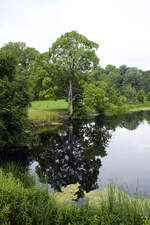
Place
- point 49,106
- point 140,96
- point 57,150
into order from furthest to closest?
point 140,96, point 49,106, point 57,150

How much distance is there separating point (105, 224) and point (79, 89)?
3059cm

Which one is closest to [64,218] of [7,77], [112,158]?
[112,158]

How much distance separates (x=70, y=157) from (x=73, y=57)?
882 inches

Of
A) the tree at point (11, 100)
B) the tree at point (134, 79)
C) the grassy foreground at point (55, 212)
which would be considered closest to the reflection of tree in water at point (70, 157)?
the tree at point (11, 100)

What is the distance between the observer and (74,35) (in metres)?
32.1

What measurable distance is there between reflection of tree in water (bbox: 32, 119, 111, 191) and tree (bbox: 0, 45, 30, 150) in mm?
2544

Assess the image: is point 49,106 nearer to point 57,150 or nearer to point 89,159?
point 57,150

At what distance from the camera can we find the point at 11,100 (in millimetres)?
14609

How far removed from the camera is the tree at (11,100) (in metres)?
14.1

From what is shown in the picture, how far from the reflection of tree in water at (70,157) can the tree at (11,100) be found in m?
2.54

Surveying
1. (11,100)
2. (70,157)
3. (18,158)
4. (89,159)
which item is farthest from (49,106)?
(89,159)

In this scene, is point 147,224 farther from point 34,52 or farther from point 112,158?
point 34,52

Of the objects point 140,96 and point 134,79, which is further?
point 134,79

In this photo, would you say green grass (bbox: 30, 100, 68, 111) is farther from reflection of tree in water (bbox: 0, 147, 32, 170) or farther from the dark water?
reflection of tree in water (bbox: 0, 147, 32, 170)
